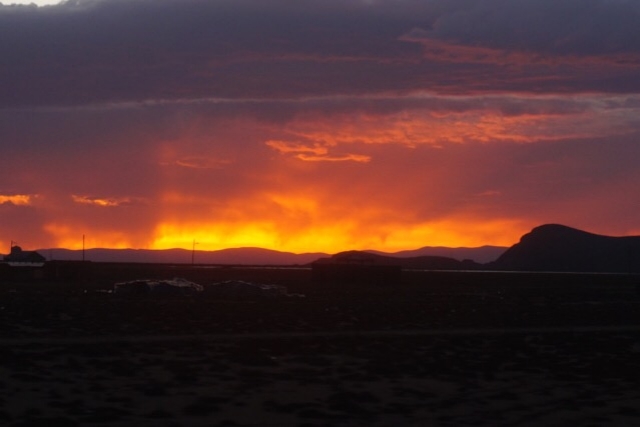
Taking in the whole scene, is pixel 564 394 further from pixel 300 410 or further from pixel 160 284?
pixel 160 284

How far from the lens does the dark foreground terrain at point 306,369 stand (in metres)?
18.1

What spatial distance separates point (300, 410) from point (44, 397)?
4.78 m

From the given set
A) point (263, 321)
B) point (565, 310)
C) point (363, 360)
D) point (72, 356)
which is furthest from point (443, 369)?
point (565, 310)

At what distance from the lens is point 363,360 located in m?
25.0

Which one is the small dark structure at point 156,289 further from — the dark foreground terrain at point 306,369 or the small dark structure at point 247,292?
the dark foreground terrain at point 306,369

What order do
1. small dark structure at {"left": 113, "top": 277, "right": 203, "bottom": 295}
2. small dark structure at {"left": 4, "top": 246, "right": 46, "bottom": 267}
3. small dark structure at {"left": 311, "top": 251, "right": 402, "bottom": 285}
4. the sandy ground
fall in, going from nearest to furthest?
the sandy ground
small dark structure at {"left": 113, "top": 277, "right": 203, "bottom": 295}
small dark structure at {"left": 311, "top": 251, "right": 402, "bottom": 285}
small dark structure at {"left": 4, "top": 246, "right": 46, "bottom": 267}

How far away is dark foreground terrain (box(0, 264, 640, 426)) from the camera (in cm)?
1811

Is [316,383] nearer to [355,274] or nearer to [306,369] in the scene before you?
[306,369]

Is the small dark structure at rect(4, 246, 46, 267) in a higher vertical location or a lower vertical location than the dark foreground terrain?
higher

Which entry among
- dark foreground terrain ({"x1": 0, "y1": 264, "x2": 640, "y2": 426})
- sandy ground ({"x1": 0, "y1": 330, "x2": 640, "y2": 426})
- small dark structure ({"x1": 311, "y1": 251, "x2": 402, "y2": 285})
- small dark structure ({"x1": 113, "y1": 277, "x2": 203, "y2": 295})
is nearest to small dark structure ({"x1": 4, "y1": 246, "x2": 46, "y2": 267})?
small dark structure ({"x1": 311, "y1": 251, "x2": 402, "y2": 285})

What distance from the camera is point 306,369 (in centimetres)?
2325

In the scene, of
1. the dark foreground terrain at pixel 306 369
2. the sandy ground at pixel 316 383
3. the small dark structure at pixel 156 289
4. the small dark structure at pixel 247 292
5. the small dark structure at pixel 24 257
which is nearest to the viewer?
the sandy ground at pixel 316 383

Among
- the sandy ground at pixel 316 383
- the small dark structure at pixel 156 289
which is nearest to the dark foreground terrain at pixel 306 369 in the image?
the sandy ground at pixel 316 383

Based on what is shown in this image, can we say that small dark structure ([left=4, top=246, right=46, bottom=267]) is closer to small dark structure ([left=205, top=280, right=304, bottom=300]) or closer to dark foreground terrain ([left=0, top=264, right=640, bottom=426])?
small dark structure ([left=205, top=280, right=304, bottom=300])
